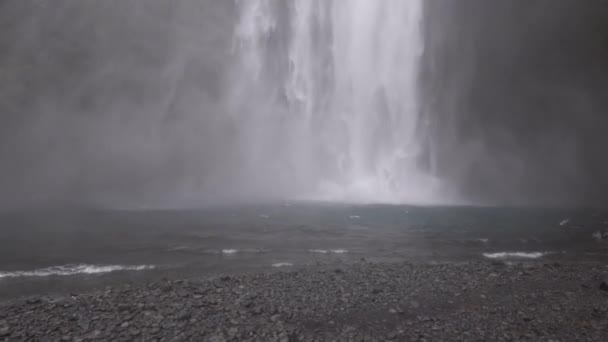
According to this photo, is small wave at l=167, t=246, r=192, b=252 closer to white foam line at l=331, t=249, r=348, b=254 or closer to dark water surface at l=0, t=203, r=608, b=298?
dark water surface at l=0, t=203, r=608, b=298

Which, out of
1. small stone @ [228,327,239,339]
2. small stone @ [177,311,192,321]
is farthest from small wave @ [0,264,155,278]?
small stone @ [228,327,239,339]

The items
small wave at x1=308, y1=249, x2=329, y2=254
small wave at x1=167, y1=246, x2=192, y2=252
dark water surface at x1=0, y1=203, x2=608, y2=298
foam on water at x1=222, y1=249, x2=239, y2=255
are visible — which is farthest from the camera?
small wave at x1=167, y1=246, x2=192, y2=252

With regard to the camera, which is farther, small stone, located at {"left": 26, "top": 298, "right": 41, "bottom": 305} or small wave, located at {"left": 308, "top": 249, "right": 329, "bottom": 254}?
small wave, located at {"left": 308, "top": 249, "right": 329, "bottom": 254}

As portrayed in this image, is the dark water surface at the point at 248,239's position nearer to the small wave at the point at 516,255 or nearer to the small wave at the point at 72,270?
the small wave at the point at 72,270

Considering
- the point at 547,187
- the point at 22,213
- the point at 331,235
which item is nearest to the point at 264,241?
the point at 331,235

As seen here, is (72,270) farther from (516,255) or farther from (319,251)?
(516,255)

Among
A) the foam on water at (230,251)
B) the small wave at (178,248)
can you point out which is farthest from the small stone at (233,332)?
the small wave at (178,248)

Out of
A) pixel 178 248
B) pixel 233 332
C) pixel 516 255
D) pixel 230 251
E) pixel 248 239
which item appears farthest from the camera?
pixel 248 239

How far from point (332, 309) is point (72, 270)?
32.2 feet

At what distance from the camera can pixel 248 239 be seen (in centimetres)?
1939

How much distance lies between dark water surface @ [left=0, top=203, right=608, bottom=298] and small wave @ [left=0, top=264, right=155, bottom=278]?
0.03 metres

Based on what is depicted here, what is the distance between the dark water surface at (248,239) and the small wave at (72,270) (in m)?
0.03

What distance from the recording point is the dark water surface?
14.3 meters

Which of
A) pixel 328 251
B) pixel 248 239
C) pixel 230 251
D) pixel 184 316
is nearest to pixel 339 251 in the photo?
pixel 328 251
